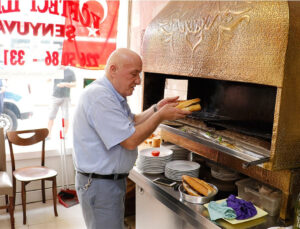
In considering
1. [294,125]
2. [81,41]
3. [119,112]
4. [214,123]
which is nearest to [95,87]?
[119,112]

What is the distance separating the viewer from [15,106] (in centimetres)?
396

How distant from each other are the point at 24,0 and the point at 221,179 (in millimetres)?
2972

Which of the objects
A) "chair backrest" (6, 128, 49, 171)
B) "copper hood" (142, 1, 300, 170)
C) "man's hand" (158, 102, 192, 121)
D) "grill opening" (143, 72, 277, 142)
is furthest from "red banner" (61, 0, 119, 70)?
"man's hand" (158, 102, 192, 121)

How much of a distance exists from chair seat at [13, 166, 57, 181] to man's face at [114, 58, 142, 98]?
191 cm

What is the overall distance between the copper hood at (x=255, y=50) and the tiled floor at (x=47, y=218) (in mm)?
2037

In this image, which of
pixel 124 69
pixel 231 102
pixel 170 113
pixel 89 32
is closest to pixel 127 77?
pixel 124 69

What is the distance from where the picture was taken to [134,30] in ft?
13.5

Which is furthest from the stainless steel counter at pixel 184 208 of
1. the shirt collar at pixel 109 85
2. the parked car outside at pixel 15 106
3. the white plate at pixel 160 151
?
the parked car outside at pixel 15 106

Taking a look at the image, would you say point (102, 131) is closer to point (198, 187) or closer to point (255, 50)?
point (198, 187)

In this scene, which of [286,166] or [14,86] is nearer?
[286,166]

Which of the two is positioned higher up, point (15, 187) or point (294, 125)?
point (294, 125)

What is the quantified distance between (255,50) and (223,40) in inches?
10.3

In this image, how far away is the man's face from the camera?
1.97 metres

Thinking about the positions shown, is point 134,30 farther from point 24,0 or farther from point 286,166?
point 286,166
